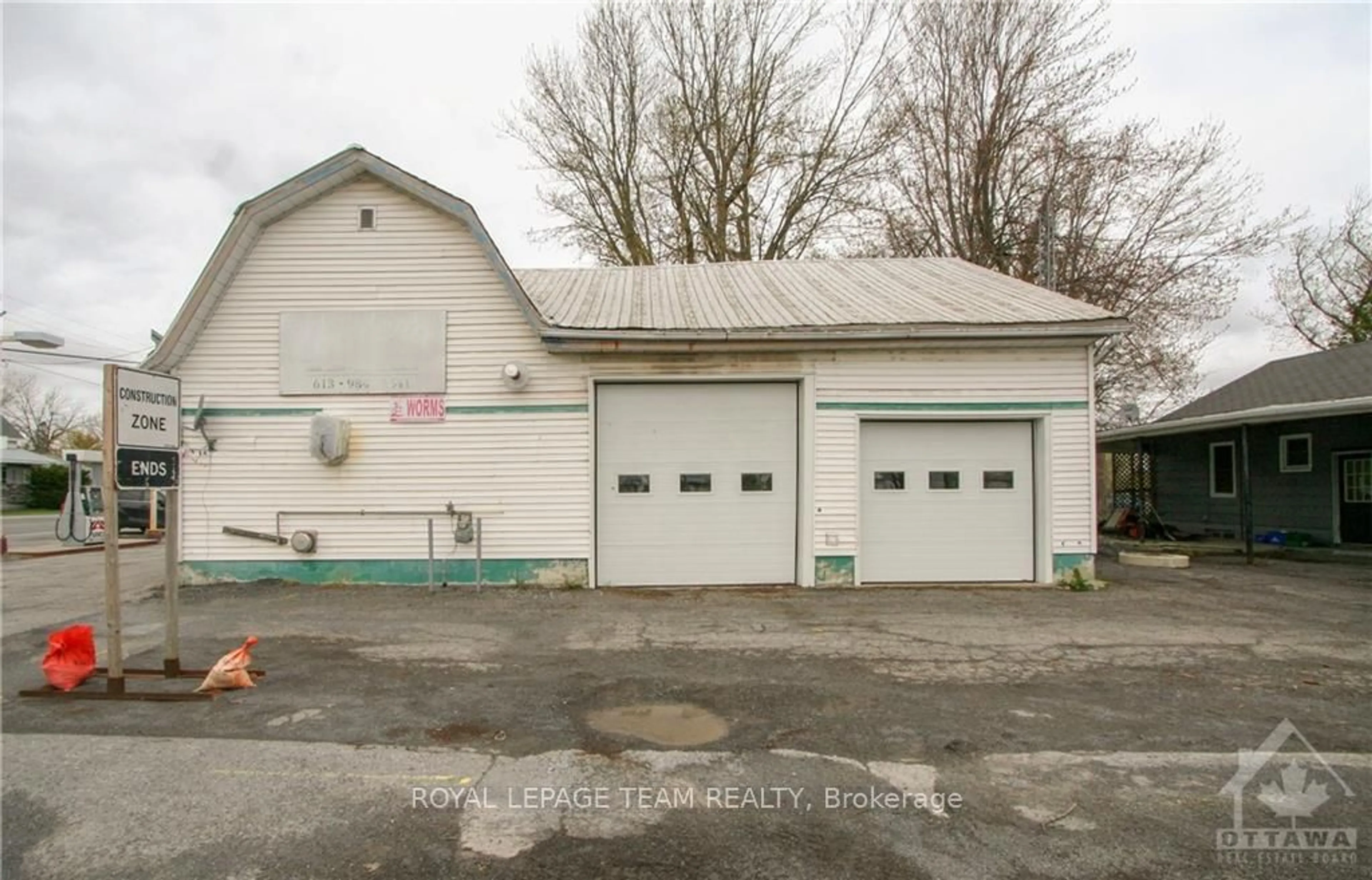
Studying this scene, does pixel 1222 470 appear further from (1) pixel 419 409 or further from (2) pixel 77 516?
(2) pixel 77 516

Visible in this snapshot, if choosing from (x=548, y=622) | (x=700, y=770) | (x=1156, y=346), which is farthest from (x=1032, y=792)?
(x=1156, y=346)

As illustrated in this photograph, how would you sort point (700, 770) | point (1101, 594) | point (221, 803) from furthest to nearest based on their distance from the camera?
point (1101, 594) → point (700, 770) → point (221, 803)

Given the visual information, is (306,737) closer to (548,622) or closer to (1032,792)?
(548,622)

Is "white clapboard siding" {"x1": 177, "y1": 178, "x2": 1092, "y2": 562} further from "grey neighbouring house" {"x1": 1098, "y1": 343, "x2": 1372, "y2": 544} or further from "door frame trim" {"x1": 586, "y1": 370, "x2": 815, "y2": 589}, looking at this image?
"grey neighbouring house" {"x1": 1098, "y1": 343, "x2": 1372, "y2": 544}

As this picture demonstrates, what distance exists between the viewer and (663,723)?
15.3ft

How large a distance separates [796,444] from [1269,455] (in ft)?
46.5

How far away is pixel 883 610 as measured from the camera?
821 centimetres

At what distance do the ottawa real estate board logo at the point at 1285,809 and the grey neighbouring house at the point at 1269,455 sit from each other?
10.4m

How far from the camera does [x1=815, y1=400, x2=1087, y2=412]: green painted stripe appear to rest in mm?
9672

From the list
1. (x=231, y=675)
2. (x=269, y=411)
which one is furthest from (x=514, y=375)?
(x=231, y=675)

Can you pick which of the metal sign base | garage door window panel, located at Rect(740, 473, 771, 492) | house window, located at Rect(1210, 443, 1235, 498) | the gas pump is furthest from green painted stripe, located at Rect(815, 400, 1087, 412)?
the gas pump

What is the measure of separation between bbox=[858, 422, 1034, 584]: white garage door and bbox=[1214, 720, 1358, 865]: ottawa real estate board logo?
5443 millimetres

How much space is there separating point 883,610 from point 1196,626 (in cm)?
313

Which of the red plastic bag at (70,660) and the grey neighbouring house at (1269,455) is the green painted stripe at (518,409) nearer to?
the red plastic bag at (70,660)
